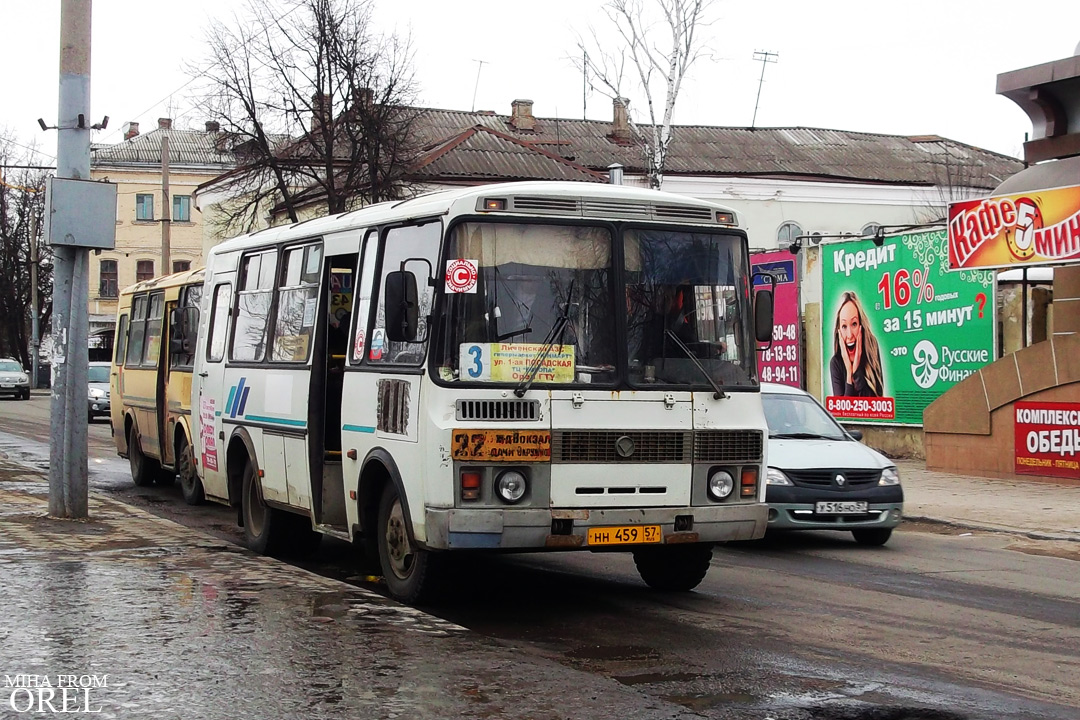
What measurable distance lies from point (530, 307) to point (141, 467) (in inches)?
451

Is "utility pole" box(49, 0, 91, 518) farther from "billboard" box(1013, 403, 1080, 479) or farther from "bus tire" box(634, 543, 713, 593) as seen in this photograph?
"billboard" box(1013, 403, 1080, 479)

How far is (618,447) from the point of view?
8734 millimetres

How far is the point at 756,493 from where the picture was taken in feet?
30.3

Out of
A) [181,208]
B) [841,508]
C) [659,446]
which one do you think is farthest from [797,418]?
[181,208]

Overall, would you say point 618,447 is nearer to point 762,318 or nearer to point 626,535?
point 626,535

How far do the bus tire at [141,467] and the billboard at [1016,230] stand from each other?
483 inches

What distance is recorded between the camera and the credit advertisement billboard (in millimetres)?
22797

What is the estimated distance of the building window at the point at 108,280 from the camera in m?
76.9

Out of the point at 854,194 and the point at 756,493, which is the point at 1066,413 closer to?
the point at 756,493

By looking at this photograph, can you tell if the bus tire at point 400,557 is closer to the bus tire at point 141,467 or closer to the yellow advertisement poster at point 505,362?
the yellow advertisement poster at point 505,362

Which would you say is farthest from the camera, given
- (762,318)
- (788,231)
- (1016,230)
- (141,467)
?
(788,231)

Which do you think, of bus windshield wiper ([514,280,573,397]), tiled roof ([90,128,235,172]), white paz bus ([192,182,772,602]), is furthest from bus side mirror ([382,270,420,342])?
tiled roof ([90,128,235,172])

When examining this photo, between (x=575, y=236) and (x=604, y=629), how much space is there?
2.51m

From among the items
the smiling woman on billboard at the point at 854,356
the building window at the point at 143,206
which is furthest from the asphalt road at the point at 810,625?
the building window at the point at 143,206
